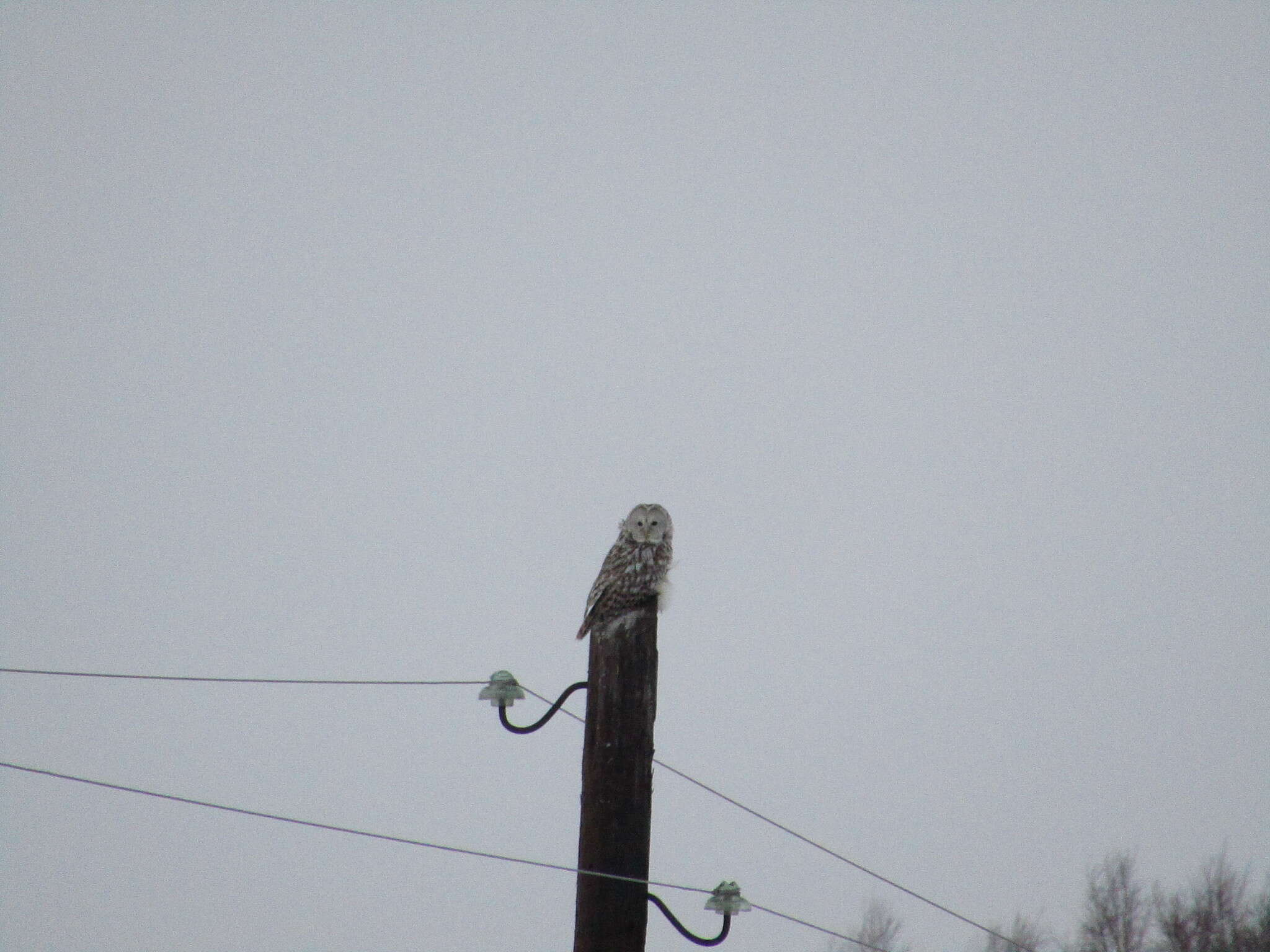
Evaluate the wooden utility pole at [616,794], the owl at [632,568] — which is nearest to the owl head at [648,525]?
the owl at [632,568]

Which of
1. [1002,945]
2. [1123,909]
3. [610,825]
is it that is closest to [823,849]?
[610,825]

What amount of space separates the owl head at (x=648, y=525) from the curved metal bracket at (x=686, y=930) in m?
1.52

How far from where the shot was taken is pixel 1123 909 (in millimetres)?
27297

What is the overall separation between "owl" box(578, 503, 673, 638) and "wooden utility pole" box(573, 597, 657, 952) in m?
0.21

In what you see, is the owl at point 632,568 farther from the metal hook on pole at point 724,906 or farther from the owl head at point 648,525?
the metal hook on pole at point 724,906

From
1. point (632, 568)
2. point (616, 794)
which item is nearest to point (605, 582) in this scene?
point (632, 568)

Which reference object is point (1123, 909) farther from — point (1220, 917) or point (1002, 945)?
point (1002, 945)

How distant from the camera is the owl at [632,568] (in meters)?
5.10

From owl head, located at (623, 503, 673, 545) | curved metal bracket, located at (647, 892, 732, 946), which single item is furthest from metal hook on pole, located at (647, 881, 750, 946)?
owl head, located at (623, 503, 673, 545)

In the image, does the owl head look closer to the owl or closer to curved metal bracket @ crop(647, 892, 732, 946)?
the owl

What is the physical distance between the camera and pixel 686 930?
15.9ft

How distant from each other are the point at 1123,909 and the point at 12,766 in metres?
27.5

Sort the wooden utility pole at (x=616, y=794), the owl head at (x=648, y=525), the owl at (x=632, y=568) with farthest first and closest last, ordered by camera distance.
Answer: the owl head at (x=648, y=525) < the owl at (x=632, y=568) < the wooden utility pole at (x=616, y=794)

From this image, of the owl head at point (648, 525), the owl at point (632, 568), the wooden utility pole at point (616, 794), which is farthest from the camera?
the owl head at point (648, 525)
